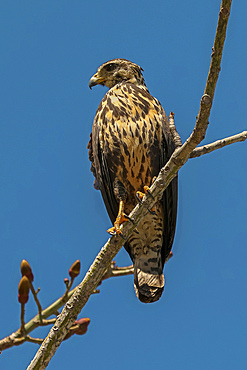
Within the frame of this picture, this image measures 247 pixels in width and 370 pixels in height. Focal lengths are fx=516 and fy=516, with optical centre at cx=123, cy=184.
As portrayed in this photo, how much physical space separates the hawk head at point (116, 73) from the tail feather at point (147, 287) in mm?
2163

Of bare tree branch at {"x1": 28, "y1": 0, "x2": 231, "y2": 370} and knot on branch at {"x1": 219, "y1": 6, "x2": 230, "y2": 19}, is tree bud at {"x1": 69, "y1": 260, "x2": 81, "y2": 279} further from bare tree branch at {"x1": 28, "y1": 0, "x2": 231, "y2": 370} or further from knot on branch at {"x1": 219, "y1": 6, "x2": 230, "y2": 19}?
knot on branch at {"x1": 219, "y1": 6, "x2": 230, "y2": 19}

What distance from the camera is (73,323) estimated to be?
370cm

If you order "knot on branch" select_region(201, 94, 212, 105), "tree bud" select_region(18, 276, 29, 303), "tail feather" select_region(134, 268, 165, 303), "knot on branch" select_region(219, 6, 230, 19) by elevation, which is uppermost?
"knot on branch" select_region(219, 6, 230, 19)

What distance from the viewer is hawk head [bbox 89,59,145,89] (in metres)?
5.79

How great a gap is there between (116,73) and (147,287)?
242 cm

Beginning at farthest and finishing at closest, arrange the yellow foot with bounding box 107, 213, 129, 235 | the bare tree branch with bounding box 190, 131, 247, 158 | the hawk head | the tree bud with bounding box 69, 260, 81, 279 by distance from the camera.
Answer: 1. the hawk head
2. the yellow foot with bounding box 107, 213, 129, 235
3. the tree bud with bounding box 69, 260, 81, 279
4. the bare tree branch with bounding box 190, 131, 247, 158

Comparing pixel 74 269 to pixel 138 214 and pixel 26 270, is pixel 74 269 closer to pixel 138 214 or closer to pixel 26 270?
pixel 26 270

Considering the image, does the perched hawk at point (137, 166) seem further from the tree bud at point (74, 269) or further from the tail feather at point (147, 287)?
the tree bud at point (74, 269)

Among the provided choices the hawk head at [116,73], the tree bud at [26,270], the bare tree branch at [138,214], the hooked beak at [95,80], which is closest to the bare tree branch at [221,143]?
the bare tree branch at [138,214]

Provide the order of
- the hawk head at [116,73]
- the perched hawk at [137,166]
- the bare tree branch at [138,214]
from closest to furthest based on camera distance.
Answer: the bare tree branch at [138,214], the perched hawk at [137,166], the hawk head at [116,73]

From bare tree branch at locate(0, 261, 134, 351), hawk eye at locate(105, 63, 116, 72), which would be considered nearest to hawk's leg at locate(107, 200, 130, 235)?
bare tree branch at locate(0, 261, 134, 351)

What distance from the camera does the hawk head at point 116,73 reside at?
5.79m

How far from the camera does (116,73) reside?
19.1ft

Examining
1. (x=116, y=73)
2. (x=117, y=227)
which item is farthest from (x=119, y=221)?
(x=116, y=73)
